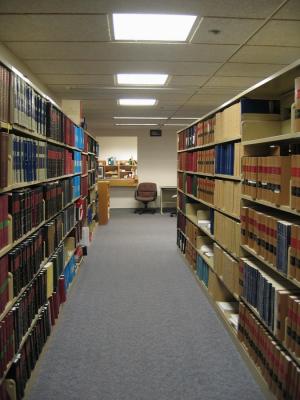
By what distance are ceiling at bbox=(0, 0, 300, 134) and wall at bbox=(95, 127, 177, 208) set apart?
229 inches

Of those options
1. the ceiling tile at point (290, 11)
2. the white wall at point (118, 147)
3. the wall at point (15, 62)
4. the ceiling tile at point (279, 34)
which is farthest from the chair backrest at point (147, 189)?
the ceiling tile at point (290, 11)

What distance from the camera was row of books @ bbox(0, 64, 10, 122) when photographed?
6.23ft

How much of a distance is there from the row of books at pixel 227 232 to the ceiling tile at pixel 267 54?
160 cm

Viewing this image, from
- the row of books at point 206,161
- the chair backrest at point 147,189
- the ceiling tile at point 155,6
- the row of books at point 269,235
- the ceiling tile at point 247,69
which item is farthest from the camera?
the chair backrest at point 147,189

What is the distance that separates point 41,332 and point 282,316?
1.70m

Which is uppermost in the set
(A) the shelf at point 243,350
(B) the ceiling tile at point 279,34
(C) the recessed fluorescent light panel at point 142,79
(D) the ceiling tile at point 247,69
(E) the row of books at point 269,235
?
(C) the recessed fluorescent light panel at point 142,79

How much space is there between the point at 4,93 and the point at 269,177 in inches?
61.1

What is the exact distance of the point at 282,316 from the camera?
211 centimetres

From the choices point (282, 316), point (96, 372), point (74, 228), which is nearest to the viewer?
point (282, 316)

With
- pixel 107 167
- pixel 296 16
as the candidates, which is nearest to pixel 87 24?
pixel 296 16

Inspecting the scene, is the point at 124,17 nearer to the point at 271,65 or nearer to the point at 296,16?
the point at 296,16

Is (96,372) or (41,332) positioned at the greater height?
(41,332)

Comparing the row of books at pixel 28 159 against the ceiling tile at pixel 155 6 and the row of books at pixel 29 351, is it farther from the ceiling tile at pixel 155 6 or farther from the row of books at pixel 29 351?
the ceiling tile at pixel 155 6

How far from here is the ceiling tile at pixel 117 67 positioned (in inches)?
165
